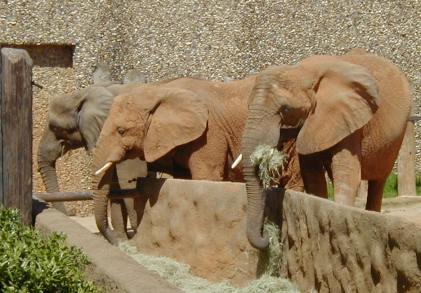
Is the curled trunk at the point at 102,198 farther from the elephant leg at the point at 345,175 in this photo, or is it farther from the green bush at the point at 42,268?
the green bush at the point at 42,268

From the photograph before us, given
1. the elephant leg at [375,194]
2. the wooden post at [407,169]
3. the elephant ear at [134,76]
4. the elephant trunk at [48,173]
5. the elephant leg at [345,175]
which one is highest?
the elephant leg at [345,175]

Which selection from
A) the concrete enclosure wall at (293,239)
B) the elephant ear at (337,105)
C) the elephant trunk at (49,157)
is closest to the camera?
the concrete enclosure wall at (293,239)

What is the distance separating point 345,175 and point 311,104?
0.51 meters

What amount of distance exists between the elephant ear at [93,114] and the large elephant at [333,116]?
3052 mm

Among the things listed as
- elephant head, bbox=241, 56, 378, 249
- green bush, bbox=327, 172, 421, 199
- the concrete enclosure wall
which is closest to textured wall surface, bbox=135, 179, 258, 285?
the concrete enclosure wall

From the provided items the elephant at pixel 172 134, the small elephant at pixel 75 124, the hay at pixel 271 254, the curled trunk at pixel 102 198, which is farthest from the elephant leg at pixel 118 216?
the hay at pixel 271 254

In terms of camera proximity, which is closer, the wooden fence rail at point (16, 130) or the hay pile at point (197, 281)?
the hay pile at point (197, 281)

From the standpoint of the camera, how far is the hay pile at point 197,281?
6.51 meters

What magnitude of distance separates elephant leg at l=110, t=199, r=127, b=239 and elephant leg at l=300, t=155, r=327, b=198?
2.41 metres

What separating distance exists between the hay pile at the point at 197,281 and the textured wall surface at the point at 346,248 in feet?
0.28

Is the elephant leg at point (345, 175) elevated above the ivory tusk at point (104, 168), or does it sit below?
above

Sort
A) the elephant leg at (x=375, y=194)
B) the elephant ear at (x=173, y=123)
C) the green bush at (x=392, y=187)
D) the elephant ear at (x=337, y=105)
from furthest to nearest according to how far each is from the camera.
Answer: the green bush at (x=392, y=187) < the elephant ear at (x=173, y=123) < the elephant leg at (x=375, y=194) < the elephant ear at (x=337, y=105)

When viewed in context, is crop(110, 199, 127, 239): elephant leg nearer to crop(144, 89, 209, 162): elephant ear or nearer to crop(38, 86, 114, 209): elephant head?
crop(38, 86, 114, 209): elephant head

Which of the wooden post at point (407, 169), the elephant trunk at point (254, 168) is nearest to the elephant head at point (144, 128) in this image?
the elephant trunk at point (254, 168)
